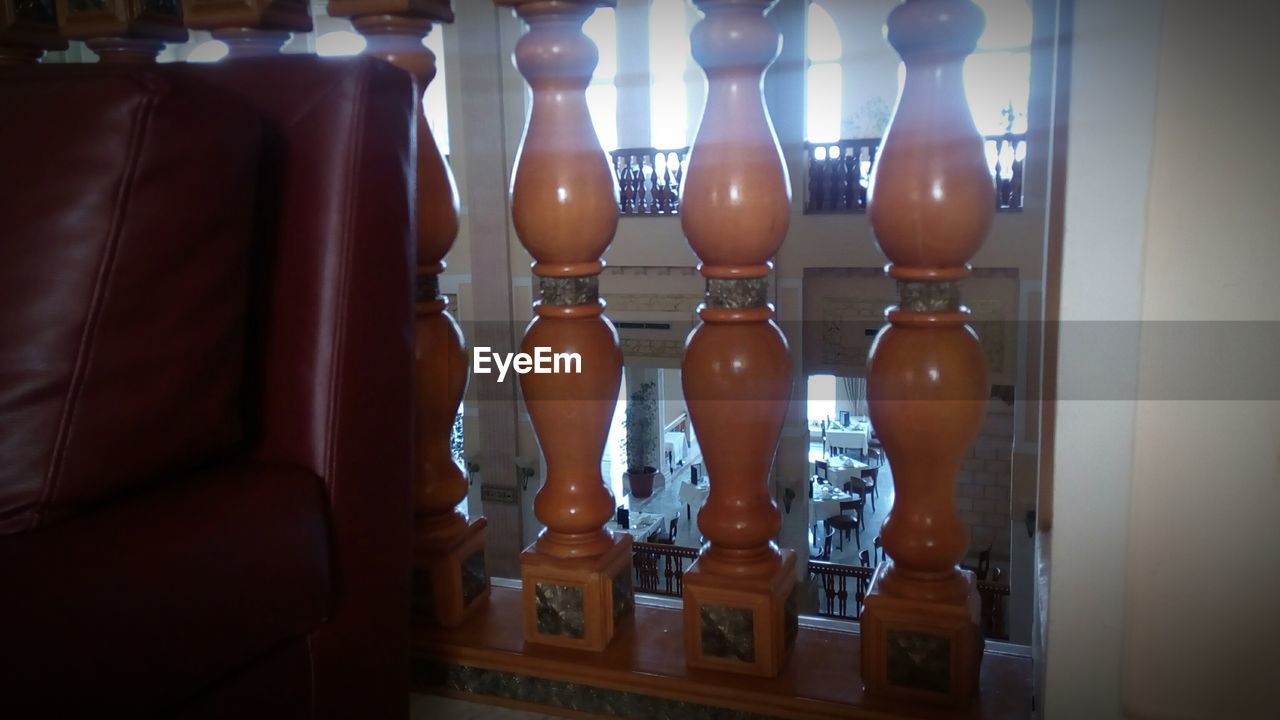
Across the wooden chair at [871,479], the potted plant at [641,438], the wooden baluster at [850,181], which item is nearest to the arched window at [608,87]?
the wooden baluster at [850,181]

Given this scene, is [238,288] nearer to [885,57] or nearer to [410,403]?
[410,403]

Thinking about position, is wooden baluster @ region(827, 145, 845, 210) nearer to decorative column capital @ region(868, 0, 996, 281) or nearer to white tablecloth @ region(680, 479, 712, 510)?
white tablecloth @ region(680, 479, 712, 510)

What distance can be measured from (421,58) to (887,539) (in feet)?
2.10

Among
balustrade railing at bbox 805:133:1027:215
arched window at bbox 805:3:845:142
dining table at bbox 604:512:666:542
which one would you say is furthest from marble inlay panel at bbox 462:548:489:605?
dining table at bbox 604:512:666:542

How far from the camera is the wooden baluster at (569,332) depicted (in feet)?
2.75

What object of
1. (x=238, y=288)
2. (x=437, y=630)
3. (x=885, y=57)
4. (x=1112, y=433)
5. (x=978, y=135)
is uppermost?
(x=885, y=57)

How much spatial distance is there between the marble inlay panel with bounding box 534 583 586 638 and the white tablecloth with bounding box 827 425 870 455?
36.6ft

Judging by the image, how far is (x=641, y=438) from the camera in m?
11.7

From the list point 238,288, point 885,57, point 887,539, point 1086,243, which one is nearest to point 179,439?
point 238,288

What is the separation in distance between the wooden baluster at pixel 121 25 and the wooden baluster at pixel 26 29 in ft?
0.11

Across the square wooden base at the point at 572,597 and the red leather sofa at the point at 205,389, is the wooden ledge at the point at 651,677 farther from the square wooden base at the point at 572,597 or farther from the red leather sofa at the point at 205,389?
the red leather sofa at the point at 205,389

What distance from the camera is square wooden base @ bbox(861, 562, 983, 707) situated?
80 centimetres

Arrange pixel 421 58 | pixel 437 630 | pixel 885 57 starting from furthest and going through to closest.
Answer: pixel 885 57 → pixel 437 630 → pixel 421 58

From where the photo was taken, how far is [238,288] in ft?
2.29
